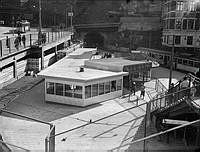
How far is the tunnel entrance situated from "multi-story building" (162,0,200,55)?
2744 cm

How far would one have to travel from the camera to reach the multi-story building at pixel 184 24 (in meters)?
33.1

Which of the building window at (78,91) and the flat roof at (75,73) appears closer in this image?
the building window at (78,91)

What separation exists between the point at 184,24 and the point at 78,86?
22.5 metres

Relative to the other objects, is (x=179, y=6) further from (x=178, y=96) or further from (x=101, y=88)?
(x=178, y=96)

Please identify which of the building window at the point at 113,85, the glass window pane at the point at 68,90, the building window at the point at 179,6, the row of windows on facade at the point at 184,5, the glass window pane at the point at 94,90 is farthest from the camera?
the building window at the point at 179,6

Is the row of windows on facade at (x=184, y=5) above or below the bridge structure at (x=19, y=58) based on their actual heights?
above

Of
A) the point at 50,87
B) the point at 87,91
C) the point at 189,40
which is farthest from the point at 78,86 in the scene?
the point at 189,40

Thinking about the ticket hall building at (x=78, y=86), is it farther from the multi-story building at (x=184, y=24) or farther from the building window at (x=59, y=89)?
the multi-story building at (x=184, y=24)

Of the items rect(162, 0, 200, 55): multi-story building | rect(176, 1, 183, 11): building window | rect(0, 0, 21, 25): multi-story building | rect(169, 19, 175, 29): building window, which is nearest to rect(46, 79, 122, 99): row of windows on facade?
rect(0, 0, 21, 25): multi-story building

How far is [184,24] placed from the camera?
34375mm

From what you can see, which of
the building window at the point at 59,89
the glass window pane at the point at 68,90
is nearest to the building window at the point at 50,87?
the building window at the point at 59,89

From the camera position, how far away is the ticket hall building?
54.7 ft

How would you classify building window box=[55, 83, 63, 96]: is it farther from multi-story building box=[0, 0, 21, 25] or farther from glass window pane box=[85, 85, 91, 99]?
multi-story building box=[0, 0, 21, 25]

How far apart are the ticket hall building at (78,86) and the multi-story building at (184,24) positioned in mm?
17569
